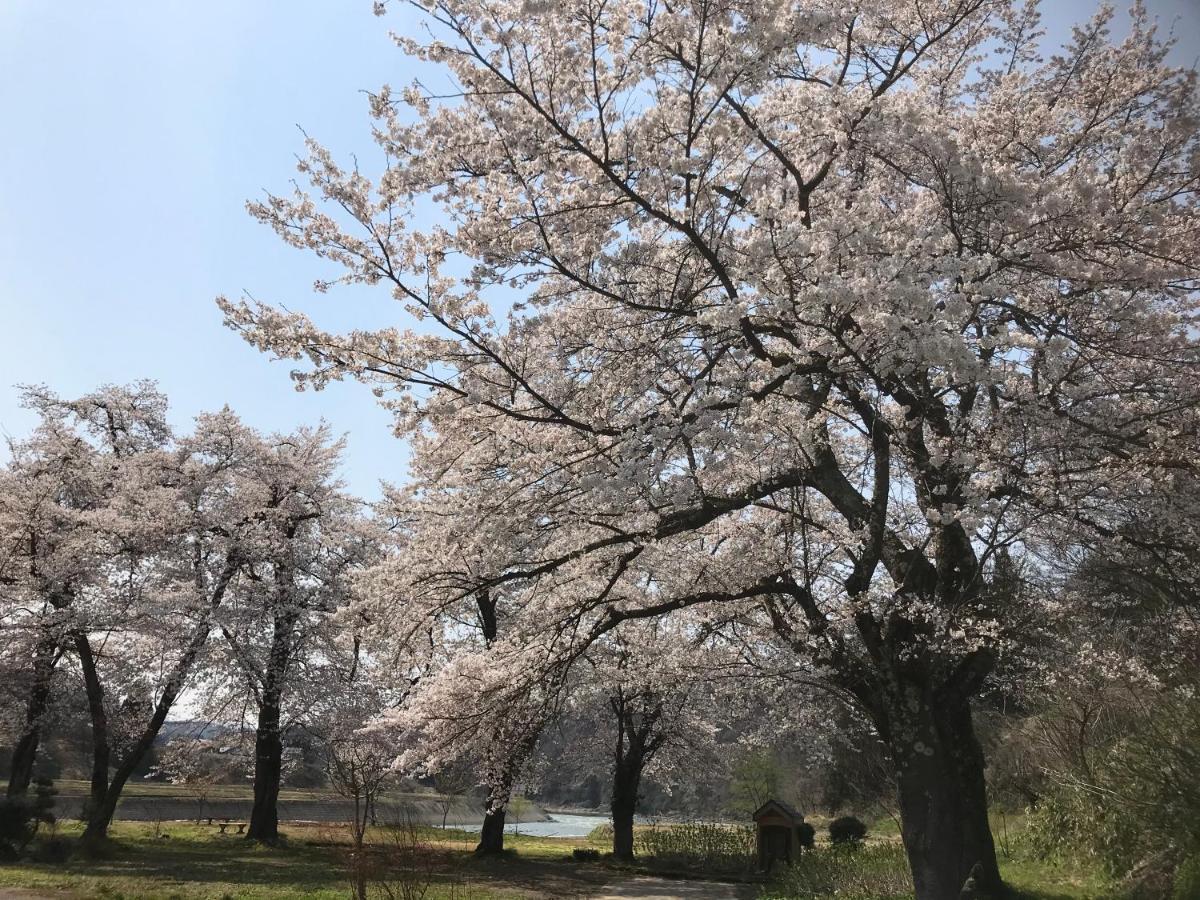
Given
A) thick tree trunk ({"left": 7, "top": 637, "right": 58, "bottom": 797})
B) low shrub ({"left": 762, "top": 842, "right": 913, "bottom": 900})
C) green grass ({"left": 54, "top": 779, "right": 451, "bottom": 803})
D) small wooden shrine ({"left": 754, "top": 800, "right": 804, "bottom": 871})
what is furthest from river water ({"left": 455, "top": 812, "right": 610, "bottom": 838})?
low shrub ({"left": 762, "top": 842, "right": 913, "bottom": 900})

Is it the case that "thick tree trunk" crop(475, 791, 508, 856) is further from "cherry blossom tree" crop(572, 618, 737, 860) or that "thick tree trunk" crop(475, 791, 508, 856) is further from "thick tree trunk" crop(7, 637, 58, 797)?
"thick tree trunk" crop(7, 637, 58, 797)

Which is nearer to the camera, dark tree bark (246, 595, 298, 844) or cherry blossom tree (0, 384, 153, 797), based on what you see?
cherry blossom tree (0, 384, 153, 797)

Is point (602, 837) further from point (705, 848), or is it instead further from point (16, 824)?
point (16, 824)

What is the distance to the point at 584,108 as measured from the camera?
6133mm

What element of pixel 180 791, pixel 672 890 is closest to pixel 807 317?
pixel 672 890

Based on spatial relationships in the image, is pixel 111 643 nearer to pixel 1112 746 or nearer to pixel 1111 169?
pixel 1112 746

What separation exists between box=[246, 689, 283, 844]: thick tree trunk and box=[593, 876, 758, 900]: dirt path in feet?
29.9

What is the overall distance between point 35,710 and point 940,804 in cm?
1986

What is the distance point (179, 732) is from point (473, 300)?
74.4 feet

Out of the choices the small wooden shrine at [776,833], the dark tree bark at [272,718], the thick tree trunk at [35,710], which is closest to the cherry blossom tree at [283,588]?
the dark tree bark at [272,718]

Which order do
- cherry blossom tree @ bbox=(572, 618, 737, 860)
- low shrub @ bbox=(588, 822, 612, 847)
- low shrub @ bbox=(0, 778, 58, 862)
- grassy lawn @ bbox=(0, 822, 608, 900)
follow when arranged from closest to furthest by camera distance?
grassy lawn @ bbox=(0, 822, 608, 900) < cherry blossom tree @ bbox=(572, 618, 737, 860) < low shrub @ bbox=(0, 778, 58, 862) < low shrub @ bbox=(588, 822, 612, 847)

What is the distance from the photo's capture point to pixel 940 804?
24.1ft

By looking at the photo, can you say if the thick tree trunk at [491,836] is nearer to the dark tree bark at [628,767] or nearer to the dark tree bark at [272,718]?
the dark tree bark at [628,767]

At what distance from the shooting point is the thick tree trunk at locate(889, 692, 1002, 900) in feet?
23.9
